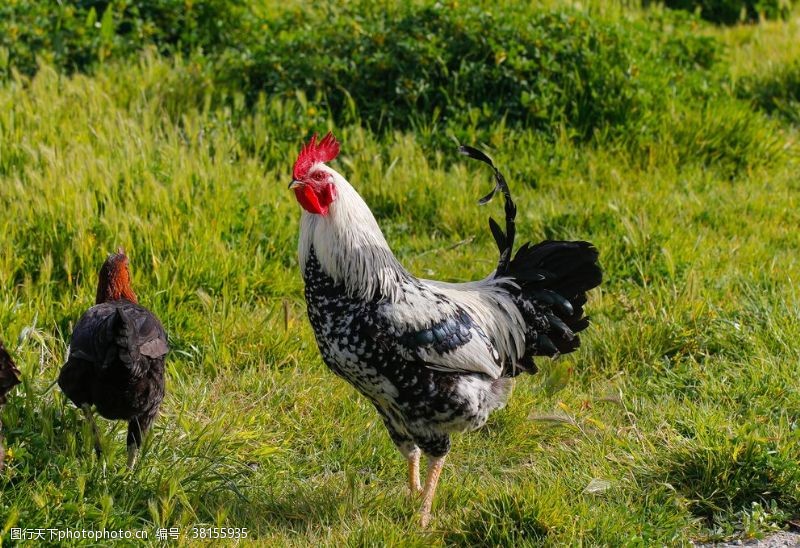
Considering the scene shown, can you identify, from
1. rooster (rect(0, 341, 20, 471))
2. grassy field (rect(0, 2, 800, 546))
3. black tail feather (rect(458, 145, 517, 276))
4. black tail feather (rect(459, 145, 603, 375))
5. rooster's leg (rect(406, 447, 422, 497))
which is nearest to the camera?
rooster (rect(0, 341, 20, 471))

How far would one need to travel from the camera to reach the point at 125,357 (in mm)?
3500

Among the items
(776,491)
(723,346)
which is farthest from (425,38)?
(776,491)

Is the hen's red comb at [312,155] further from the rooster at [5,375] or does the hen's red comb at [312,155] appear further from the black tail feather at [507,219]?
the rooster at [5,375]

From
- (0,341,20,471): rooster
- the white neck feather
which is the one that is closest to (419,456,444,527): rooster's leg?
the white neck feather

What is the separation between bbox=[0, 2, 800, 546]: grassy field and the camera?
11.9 ft

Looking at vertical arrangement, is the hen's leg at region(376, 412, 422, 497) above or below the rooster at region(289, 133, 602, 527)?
below

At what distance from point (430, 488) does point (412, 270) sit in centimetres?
196

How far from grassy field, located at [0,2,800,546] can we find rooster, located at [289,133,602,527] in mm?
317

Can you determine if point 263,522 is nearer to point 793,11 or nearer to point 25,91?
point 25,91

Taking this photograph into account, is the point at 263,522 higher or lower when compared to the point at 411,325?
lower

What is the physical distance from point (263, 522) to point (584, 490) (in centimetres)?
128

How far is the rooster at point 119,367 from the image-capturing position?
3514mm

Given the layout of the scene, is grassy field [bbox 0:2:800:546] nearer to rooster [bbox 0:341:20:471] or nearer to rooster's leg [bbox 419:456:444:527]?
rooster's leg [bbox 419:456:444:527]

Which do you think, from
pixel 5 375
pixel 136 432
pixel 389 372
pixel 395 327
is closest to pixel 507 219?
pixel 395 327
